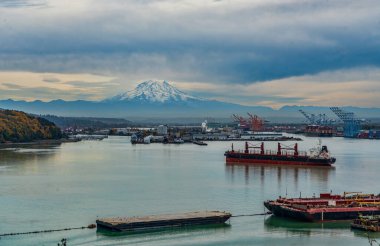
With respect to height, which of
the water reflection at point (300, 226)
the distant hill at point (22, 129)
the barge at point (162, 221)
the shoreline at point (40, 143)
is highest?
the distant hill at point (22, 129)

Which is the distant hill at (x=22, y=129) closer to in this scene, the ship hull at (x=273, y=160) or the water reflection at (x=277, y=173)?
the ship hull at (x=273, y=160)

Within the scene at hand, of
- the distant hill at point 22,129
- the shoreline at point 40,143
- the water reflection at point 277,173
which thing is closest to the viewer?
the water reflection at point 277,173

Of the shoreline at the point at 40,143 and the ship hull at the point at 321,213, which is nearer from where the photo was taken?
the ship hull at the point at 321,213

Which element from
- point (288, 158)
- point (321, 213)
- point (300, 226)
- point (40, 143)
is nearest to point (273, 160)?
point (288, 158)

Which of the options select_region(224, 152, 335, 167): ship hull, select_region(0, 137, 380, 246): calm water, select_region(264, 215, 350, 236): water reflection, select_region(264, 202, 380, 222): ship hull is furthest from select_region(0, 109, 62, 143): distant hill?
select_region(264, 215, 350, 236): water reflection

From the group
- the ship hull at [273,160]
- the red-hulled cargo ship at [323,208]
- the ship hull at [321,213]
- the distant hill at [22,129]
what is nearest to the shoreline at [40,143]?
the distant hill at [22,129]

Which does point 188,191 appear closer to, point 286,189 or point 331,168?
point 286,189

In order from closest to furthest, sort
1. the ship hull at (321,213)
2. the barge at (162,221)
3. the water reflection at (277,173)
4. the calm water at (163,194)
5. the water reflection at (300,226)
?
the calm water at (163,194)
the barge at (162,221)
the water reflection at (300,226)
the ship hull at (321,213)
the water reflection at (277,173)

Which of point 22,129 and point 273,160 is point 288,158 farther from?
point 22,129
